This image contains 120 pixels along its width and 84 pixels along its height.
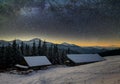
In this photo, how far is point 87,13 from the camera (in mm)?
14297

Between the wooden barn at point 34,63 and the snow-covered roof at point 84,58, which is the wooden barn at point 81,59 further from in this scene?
the wooden barn at point 34,63

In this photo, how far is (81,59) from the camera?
43.5ft

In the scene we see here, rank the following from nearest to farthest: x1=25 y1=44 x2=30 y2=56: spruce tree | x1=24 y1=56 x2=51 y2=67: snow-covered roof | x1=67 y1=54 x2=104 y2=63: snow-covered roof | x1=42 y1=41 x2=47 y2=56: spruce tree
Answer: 1. x1=24 y1=56 x2=51 y2=67: snow-covered roof
2. x1=67 y1=54 x2=104 y2=63: snow-covered roof
3. x1=25 y1=44 x2=30 y2=56: spruce tree
4. x1=42 y1=41 x2=47 y2=56: spruce tree

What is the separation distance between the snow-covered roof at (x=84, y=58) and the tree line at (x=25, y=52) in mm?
1116

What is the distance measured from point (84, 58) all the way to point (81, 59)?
0.27 m

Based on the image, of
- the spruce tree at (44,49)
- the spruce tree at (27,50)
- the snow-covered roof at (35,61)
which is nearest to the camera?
the snow-covered roof at (35,61)

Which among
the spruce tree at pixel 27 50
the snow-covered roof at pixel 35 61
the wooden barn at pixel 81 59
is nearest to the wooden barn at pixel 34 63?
the snow-covered roof at pixel 35 61

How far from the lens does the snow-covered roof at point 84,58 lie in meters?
13.0

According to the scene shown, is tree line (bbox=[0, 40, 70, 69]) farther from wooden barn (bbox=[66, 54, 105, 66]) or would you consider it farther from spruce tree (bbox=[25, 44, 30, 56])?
wooden barn (bbox=[66, 54, 105, 66])

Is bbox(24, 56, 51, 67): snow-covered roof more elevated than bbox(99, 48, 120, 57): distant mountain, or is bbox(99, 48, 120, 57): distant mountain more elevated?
bbox(99, 48, 120, 57): distant mountain

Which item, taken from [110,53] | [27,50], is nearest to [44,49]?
[27,50]

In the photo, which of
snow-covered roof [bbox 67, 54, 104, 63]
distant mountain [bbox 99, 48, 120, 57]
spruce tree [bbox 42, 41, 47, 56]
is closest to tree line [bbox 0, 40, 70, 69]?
spruce tree [bbox 42, 41, 47, 56]

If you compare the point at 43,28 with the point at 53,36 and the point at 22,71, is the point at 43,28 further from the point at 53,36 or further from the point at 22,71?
the point at 22,71

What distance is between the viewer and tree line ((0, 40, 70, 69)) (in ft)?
42.3
